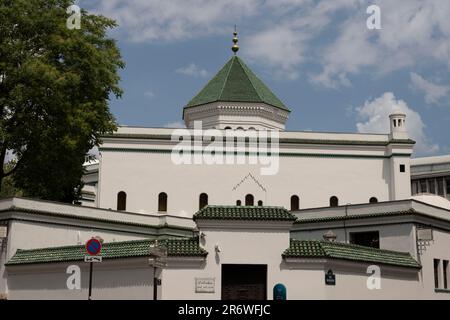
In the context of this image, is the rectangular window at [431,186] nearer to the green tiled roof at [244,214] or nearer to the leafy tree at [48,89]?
the leafy tree at [48,89]

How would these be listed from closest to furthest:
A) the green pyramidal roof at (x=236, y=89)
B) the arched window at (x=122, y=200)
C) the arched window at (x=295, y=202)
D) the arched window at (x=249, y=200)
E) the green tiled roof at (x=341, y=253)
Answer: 1. the green tiled roof at (x=341, y=253)
2. the arched window at (x=122, y=200)
3. the arched window at (x=249, y=200)
4. the arched window at (x=295, y=202)
5. the green pyramidal roof at (x=236, y=89)

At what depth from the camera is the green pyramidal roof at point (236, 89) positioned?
49125 millimetres

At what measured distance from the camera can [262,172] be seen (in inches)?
1746

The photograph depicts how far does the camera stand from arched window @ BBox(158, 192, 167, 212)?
43.4m

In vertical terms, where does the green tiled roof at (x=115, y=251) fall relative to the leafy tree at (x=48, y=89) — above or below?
below

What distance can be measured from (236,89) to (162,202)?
11.9m

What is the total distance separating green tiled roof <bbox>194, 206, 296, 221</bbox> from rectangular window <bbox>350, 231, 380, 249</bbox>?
11.5 metres

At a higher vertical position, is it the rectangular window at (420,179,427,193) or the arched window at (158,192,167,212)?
the rectangular window at (420,179,427,193)

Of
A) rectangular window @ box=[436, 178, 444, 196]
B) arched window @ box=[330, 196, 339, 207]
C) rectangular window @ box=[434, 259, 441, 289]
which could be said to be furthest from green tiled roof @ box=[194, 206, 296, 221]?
rectangular window @ box=[436, 178, 444, 196]

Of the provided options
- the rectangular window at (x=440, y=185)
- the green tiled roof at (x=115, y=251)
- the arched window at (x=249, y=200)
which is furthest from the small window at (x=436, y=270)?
the rectangular window at (x=440, y=185)

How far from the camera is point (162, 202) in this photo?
43469 mm

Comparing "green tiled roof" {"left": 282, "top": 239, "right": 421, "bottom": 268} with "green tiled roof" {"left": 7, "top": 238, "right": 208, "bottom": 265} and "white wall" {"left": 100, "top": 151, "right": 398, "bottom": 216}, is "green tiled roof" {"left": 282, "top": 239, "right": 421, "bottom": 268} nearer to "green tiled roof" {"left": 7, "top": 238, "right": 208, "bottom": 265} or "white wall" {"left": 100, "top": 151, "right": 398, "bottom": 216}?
"green tiled roof" {"left": 7, "top": 238, "right": 208, "bottom": 265}

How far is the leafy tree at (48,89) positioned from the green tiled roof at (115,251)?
17.5 feet
